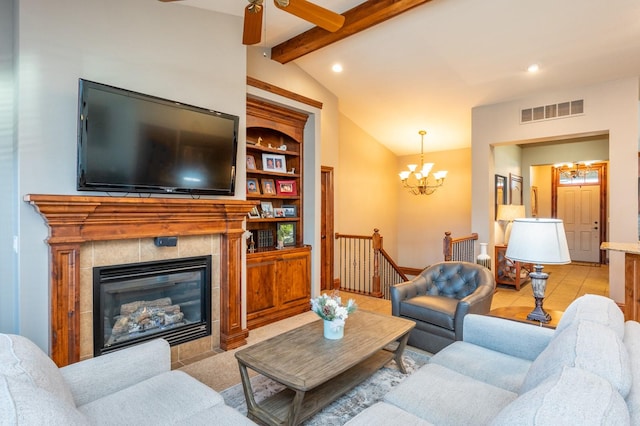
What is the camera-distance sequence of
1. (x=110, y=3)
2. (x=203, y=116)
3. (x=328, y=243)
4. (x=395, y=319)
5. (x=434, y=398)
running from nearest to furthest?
1. (x=434, y=398)
2. (x=110, y=3)
3. (x=395, y=319)
4. (x=203, y=116)
5. (x=328, y=243)

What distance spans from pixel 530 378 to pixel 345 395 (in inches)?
56.4

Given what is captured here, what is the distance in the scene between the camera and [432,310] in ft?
10.8

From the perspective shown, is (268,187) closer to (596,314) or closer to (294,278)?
(294,278)

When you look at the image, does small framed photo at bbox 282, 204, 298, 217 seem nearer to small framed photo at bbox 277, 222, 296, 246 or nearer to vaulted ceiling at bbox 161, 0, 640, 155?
small framed photo at bbox 277, 222, 296, 246

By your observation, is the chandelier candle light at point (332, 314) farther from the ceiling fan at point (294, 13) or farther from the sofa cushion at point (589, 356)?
the ceiling fan at point (294, 13)

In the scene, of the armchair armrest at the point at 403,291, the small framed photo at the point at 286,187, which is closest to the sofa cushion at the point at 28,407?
the armchair armrest at the point at 403,291

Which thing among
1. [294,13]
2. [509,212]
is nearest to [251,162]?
[294,13]

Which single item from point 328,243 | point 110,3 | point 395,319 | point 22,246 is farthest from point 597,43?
point 22,246

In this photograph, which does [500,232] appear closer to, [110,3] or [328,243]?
[328,243]

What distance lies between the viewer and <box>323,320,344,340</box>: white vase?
8.18 feet

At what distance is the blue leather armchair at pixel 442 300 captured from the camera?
3145mm

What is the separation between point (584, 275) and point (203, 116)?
7.82 meters

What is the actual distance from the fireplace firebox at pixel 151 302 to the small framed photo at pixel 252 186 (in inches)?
54.4

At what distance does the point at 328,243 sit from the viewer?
19.3ft
